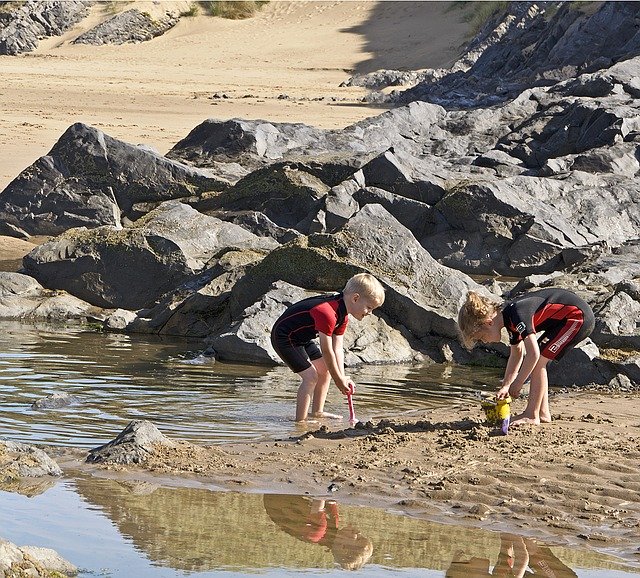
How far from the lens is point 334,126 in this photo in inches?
1094

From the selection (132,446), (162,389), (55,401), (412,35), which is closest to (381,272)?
(162,389)

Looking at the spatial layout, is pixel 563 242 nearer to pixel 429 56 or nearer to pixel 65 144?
pixel 65 144

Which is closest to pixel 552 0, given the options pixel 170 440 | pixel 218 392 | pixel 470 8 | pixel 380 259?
pixel 470 8

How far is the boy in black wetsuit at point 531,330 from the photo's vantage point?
7.19m

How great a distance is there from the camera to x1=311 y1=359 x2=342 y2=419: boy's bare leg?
8.20 meters

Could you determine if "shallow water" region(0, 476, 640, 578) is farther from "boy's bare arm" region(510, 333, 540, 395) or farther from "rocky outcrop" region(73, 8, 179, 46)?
"rocky outcrop" region(73, 8, 179, 46)

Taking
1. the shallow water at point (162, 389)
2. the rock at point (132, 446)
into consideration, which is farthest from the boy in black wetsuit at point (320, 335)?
the rock at point (132, 446)

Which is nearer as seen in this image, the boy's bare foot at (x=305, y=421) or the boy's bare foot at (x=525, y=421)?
the boy's bare foot at (x=525, y=421)

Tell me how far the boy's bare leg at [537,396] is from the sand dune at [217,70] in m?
14.3

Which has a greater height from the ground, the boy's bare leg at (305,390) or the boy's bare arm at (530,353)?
the boy's bare arm at (530,353)

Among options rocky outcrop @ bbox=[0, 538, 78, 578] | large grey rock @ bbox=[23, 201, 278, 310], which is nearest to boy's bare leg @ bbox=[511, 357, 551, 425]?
rocky outcrop @ bbox=[0, 538, 78, 578]

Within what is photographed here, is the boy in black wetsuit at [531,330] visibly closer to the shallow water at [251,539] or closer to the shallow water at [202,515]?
the shallow water at [202,515]

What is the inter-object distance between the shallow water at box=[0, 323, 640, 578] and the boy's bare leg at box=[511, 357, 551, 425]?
1421mm

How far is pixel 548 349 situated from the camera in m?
7.70
